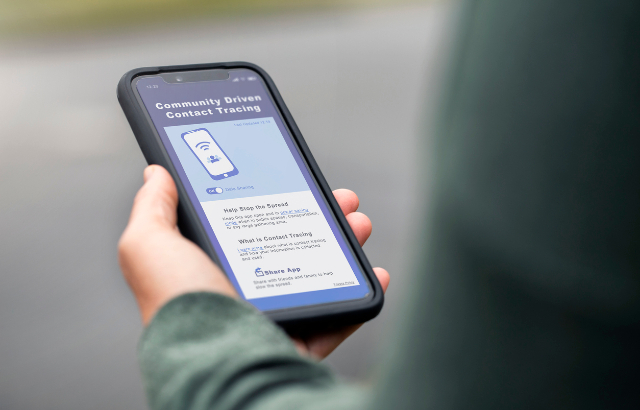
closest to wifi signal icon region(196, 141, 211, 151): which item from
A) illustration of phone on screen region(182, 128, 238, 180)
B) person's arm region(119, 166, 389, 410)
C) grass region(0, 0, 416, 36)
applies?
illustration of phone on screen region(182, 128, 238, 180)

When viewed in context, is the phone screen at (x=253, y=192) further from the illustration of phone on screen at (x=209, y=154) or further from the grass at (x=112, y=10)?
the grass at (x=112, y=10)

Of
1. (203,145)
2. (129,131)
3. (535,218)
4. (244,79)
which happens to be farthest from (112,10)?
(535,218)

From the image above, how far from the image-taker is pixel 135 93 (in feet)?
2.96

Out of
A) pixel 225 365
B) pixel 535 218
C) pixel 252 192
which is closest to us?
pixel 535 218

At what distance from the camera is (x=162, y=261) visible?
54cm

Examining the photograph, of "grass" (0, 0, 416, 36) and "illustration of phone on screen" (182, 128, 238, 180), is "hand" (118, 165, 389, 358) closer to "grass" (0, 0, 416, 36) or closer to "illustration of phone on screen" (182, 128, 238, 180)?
"illustration of phone on screen" (182, 128, 238, 180)

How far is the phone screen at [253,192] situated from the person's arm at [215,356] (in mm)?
234

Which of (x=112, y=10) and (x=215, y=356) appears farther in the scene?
(x=112, y=10)

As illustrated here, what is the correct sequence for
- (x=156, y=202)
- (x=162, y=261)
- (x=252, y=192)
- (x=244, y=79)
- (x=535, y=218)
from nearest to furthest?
1. (x=535, y=218)
2. (x=162, y=261)
3. (x=156, y=202)
4. (x=252, y=192)
5. (x=244, y=79)

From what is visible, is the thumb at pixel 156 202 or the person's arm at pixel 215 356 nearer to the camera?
the person's arm at pixel 215 356

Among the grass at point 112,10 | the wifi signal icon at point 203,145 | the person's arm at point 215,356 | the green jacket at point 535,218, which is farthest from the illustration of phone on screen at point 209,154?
the grass at point 112,10

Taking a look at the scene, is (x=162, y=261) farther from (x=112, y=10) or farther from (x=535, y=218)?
(x=112, y=10)

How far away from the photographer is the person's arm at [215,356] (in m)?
0.30

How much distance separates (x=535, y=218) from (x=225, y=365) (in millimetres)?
179
